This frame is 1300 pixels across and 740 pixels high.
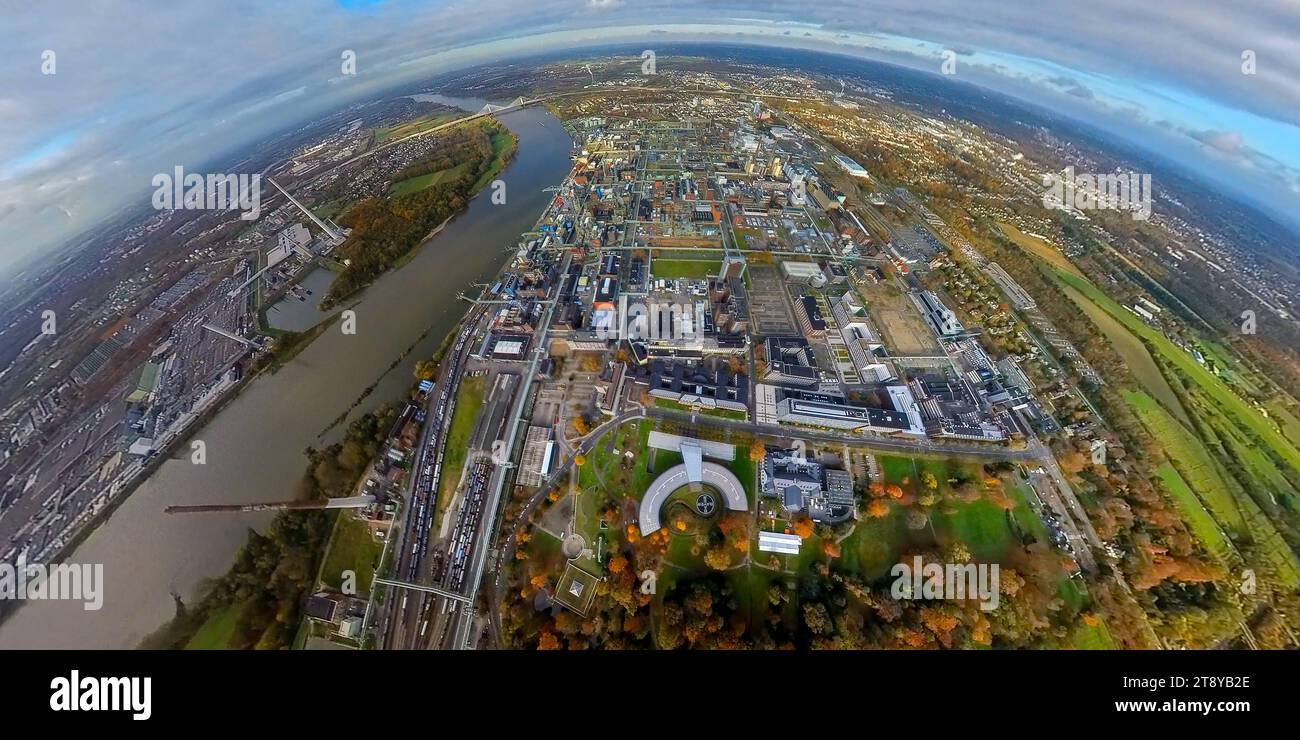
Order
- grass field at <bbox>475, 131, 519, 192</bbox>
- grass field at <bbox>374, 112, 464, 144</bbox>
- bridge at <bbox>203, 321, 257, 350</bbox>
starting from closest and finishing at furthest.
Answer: bridge at <bbox>203, 321, 257, 350</bbox>, grass field at <bbox>475, 131, 519, 192</bbox>, grass field at <bbox>374, 112, 464, 144</bbox>

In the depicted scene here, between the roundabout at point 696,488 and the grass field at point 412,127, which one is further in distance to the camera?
the grass field at point 412,127

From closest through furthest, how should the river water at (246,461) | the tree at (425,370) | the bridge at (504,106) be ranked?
the river water at (246,461) < the tree at (425,370) < the bridge at (504,106)

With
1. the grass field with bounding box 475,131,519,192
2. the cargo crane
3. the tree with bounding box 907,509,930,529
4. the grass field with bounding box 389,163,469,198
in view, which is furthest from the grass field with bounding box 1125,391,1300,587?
the grass field with bounding box 389,163,469,198

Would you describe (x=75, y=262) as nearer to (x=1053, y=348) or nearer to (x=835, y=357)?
(x=835, y=357)

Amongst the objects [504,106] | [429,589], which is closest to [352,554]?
[429,589]

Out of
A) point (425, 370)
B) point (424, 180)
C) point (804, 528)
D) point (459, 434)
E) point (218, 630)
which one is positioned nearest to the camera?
point (218, 630)

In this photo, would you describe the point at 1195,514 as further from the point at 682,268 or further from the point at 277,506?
the point at 277,506

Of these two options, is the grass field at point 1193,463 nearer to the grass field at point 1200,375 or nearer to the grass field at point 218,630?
the grass field at point 1200,375

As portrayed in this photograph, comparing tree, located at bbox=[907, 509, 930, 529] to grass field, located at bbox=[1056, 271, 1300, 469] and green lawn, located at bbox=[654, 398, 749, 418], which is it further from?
grass field, located at bbox=[1056, 271, 1300, 469]

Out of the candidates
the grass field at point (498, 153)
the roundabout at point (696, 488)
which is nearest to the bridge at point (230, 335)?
the grass field at point (498, 153)
